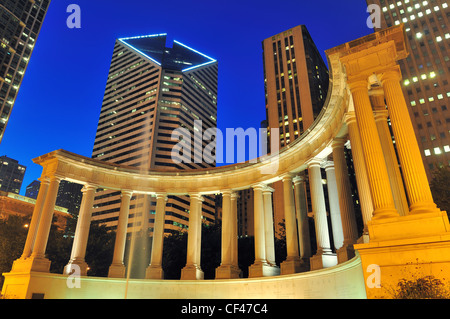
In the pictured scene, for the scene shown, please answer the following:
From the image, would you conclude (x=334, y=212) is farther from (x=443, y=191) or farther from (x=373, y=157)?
(x=443, y=191)

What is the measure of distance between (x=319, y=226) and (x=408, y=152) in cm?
2197

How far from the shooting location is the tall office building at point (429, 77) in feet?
513

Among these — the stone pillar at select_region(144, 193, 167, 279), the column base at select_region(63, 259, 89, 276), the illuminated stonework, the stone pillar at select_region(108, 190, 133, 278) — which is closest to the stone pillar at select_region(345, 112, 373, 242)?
the illuminated stonework

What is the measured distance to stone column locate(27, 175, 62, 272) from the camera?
5009cm

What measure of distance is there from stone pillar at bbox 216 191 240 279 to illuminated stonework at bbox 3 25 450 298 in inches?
7.6

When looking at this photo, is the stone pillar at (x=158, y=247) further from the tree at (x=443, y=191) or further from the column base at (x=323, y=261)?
the tree at (x=443, y=191)

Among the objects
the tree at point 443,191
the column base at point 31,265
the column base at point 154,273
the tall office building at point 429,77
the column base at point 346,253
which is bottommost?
the column base at point 154,273

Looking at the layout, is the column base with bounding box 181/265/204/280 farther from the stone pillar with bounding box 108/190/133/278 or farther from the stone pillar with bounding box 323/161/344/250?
the stone pillar with bounding box 323/161/344/250

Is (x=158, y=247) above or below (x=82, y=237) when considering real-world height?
below

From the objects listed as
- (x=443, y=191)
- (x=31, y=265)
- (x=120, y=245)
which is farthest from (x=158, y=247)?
(x=443, y=191)

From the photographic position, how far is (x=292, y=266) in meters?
49.9

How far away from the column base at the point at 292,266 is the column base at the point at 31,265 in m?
38.8

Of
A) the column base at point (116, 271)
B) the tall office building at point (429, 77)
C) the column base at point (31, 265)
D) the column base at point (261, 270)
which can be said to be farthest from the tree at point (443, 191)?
the tall office building at point (429, 77)
